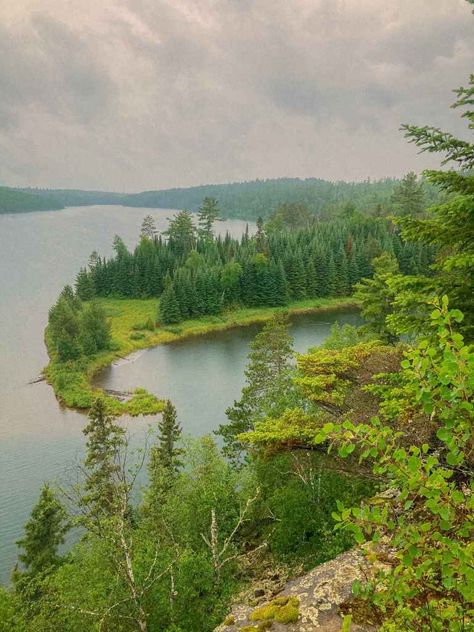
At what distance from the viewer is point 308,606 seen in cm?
1081

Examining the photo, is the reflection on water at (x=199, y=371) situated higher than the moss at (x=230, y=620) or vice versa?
the moss at (x=230, y=620)

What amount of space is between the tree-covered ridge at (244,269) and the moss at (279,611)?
65.6m

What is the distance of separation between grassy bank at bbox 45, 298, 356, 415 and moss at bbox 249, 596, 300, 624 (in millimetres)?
34059

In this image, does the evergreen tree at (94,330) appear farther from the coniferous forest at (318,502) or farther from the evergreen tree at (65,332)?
the coniferous forest at (318,502)

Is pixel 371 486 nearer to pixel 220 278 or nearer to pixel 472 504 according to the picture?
pixel 472 504

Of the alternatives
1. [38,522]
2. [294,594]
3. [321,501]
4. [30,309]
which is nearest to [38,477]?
[38,522]

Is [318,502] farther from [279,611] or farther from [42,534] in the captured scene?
[42,534]

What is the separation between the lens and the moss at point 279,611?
10.5 metres

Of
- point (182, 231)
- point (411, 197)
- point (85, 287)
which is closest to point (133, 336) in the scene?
point (85, 287)

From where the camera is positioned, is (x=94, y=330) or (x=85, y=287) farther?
(x=85, y=287)

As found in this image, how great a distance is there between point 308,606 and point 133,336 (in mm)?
60041

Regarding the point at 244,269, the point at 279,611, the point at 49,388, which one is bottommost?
the point at 49,388

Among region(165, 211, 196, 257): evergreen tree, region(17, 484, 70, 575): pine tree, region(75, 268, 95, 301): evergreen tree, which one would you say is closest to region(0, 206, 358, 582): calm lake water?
region(17, 484, 70, 575): pine tree

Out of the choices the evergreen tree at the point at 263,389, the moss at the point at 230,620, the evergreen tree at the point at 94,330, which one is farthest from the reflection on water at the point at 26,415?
the moss at the point at 230,620
